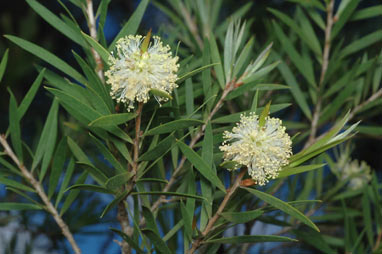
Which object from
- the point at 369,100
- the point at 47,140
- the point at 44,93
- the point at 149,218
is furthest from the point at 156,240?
the point at 44,93

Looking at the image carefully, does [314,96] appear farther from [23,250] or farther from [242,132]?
[23,250]

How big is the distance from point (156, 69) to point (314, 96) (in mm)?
413

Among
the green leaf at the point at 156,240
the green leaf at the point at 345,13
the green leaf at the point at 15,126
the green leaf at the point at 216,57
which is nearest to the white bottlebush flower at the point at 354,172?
the green leaf at the point at 345,13

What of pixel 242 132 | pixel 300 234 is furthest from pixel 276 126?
pixel 300 234

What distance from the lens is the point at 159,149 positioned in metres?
0.45

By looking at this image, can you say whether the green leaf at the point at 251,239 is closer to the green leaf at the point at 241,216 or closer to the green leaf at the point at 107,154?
the green leaf at the point at 241,216

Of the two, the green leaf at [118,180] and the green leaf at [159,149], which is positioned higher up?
the green leaf at [159,149]

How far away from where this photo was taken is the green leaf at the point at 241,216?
1.42 ft

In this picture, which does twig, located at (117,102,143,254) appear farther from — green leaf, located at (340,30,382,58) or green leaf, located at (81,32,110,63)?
green leaf, located at (340,30,382,58)

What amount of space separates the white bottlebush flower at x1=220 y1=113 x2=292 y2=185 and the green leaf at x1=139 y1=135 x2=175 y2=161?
63 mm

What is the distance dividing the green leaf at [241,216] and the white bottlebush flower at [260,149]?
34 millimetres

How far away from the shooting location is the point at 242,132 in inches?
18.5

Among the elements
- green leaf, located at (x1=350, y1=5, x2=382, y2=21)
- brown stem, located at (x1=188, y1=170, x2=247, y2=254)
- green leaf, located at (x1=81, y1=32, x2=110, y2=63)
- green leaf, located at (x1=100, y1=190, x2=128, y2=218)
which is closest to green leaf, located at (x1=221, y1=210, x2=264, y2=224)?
brown stem, located at (x1=188, y1=170, x2=247, y2=254)

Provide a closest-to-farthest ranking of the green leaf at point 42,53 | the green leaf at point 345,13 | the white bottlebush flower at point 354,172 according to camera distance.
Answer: the green leaf at point 42,53 → the green leaf at point 345,13 → the white bottlebush flower at point 354,172
